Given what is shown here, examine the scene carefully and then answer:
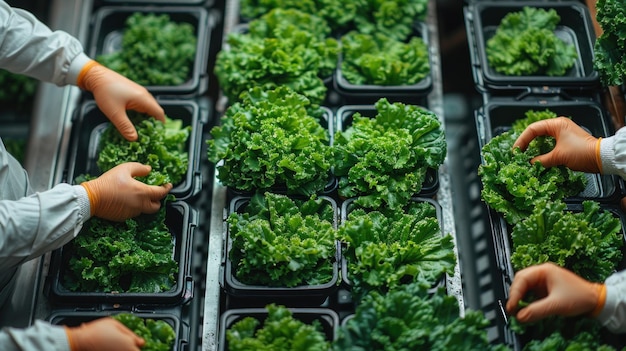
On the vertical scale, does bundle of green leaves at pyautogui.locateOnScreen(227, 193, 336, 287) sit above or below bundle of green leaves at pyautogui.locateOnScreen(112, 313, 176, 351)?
above

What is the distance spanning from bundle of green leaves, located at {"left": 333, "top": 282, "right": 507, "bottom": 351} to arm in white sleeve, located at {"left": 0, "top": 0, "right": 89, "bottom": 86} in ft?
5.17

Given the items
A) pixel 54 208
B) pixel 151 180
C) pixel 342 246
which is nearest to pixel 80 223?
pixel 54 208

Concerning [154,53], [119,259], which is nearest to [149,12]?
[154,53]

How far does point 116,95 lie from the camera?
2807mm

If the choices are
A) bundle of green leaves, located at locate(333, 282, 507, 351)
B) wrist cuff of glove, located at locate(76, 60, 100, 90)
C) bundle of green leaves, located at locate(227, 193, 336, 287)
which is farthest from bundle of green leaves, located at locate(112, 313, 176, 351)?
wrist cuff of glove, located at locate(76, 60, 100, 90)

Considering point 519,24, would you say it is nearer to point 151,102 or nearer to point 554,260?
point 554,260

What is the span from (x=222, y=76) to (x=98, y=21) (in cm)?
76

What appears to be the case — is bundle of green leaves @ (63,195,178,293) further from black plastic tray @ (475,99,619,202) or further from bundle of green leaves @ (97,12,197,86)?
black plastic tray @ (475,99,619,202)

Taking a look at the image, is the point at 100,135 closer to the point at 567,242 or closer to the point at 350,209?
the point at 350,209

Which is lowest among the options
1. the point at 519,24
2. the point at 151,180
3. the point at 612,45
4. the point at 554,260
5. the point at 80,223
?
the point at 554,260

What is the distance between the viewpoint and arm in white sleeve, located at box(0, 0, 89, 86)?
8.76 feet

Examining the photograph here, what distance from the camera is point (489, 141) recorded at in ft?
9.18

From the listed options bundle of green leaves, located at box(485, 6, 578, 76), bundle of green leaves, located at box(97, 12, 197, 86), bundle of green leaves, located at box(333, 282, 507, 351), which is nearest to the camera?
bundle of green leaves, located at box(333, 282, 507, 351)

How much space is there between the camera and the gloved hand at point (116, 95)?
9.21 ft
